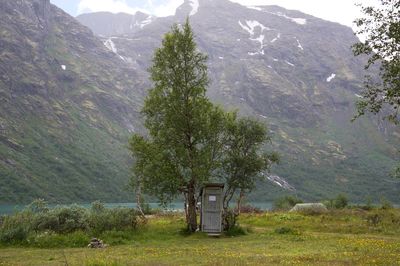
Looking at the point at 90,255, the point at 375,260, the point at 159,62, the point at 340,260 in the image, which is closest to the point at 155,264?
the point at 90,255

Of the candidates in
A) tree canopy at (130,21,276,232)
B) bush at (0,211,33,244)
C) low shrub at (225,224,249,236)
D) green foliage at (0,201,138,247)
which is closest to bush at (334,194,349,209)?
tree canopy at (130,21,276,232)

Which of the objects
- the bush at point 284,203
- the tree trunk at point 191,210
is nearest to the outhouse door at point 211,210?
the tree trunk at point 191,210

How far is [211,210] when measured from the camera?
38.4m

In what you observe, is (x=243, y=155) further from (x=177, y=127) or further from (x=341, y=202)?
(x=341, y=202)

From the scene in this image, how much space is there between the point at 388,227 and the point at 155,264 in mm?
26496

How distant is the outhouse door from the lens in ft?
125

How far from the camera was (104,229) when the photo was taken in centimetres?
3462

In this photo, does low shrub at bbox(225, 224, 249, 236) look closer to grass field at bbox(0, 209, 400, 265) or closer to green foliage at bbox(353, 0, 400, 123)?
grass field at bbox(0, 209, 400, 265)

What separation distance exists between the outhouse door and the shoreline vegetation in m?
1.53

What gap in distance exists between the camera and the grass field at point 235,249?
20812 millimetres

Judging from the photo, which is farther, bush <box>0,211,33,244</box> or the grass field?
bush <box>0,211,33,244</box>

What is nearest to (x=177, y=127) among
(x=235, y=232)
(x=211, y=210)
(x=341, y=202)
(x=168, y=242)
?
(x=211, y=210)

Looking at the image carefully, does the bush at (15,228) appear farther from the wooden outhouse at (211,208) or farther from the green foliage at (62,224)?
the wooden outhouse at (211,208)

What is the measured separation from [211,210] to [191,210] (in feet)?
5.55
